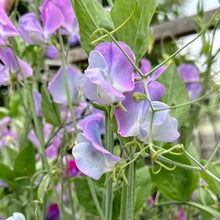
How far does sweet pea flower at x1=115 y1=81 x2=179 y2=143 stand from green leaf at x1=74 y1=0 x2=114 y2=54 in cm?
7

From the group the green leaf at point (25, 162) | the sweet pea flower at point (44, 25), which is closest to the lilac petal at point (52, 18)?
the sweet pea flower at point (44, 25)

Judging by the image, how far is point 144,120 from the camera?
31 centimetres

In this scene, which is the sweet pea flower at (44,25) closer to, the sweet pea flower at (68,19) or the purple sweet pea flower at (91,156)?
the sweet pea flower at (68,19)

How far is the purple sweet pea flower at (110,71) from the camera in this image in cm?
29

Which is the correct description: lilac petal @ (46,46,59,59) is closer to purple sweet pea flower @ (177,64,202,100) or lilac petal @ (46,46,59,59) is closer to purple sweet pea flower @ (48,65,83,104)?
purple sweet pea flower @ (48,65,83,104)

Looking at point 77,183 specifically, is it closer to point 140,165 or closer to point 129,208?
point 140,165

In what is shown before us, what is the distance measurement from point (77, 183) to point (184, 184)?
0.16m

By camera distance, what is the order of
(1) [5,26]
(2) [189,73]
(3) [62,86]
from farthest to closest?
1. (2) [189,73]
2. (3) [62,86]
3. (1) [5,26]

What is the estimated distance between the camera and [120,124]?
0.99 feet

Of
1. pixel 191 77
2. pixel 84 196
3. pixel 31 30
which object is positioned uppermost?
pixel 31 30

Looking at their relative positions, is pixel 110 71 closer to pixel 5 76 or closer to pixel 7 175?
pixel 5 76

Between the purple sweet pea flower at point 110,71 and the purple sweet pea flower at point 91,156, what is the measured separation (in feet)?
0.11

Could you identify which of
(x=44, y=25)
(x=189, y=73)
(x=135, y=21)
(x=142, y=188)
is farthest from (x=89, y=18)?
(x=189, y=73)

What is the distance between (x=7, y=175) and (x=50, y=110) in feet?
0.42
